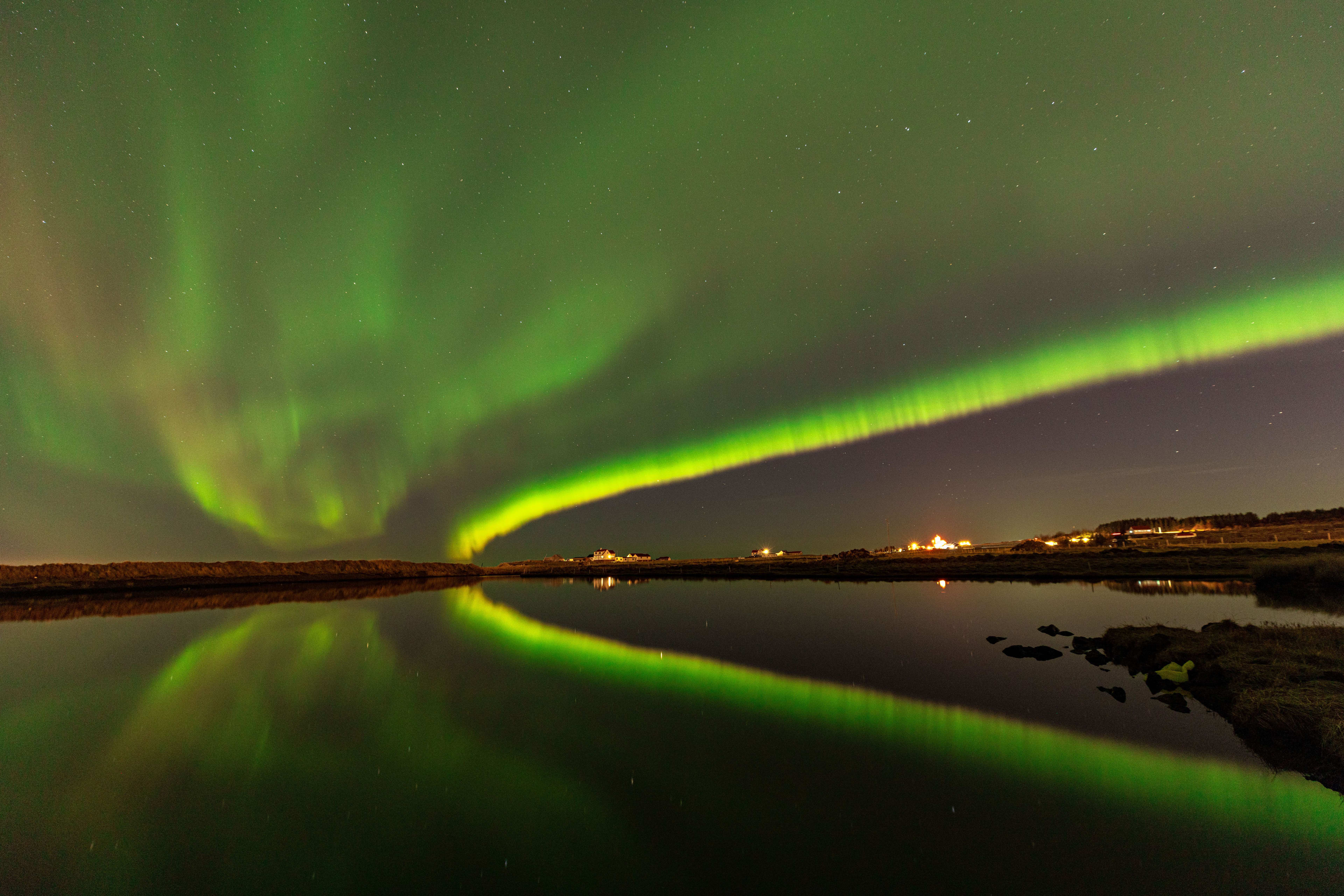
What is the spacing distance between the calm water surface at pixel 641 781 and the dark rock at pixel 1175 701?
33 centimetres

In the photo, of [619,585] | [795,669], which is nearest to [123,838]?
[795,669]

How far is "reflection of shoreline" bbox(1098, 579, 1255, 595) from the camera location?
43.5m

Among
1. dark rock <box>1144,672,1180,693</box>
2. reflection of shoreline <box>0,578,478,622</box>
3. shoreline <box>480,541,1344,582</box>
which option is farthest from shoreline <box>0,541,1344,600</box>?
dark rock <box>1144,672,1180,693</box>

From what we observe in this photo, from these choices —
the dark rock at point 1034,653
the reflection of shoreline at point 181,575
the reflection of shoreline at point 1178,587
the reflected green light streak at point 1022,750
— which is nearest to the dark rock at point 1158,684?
the dark rock at point 1034,653

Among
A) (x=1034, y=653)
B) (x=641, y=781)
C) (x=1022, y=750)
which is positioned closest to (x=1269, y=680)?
(x=1022, y=750)

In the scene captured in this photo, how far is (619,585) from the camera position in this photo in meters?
93.8

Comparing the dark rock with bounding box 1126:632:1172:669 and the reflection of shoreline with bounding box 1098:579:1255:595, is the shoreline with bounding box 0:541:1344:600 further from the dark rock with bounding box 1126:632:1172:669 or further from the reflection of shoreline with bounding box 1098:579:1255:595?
the dark rock with bounding box 1126:632:1172:669

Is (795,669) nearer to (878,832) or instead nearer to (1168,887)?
(878,832)

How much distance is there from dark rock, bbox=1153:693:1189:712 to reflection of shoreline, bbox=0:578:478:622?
246 feet

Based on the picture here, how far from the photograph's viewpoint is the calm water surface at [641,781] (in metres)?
9.17

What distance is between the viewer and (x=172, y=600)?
7150cm

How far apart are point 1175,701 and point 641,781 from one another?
1748 centimetres

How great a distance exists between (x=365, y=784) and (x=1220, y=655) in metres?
27.2

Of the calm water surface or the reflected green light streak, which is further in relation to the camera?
the reflected green light streak
